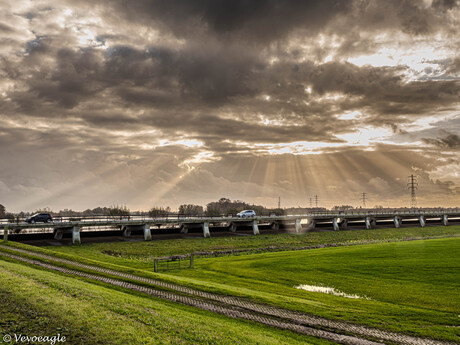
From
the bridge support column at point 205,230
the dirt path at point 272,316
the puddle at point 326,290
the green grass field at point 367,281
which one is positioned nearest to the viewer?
the dirt path at point 272,316

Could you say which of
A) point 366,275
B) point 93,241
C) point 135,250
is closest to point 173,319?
point 366,275

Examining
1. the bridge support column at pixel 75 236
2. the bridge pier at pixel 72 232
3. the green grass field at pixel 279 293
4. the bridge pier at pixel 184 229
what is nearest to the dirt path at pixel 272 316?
the green grass field at pixel 279 293

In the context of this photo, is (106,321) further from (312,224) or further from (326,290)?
(312,224)

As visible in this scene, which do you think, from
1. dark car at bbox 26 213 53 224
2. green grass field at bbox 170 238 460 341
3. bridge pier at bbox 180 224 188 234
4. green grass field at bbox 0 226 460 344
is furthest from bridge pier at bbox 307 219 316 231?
dark car at bbox 26 213 53 224

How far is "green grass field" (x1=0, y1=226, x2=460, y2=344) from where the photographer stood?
1956 centimetres

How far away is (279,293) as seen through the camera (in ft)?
113

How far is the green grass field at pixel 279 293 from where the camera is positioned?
19562mm

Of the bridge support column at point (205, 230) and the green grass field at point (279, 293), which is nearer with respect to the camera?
the green grass field at point (279, 293)

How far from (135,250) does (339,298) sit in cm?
4856

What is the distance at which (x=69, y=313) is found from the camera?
1894cm

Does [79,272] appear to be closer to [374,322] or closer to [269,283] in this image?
[269,283]

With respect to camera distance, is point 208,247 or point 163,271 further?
point 208,247
